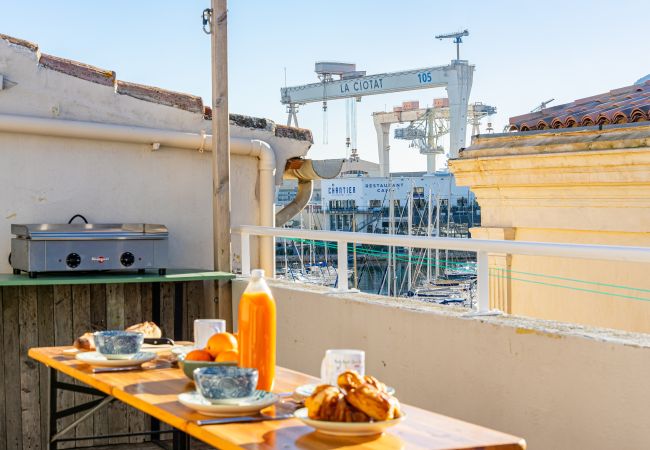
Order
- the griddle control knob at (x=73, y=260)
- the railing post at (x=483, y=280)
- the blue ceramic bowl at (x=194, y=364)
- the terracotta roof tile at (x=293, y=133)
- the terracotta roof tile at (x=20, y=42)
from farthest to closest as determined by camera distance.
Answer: the terracotta roof tile at (x=293, y=133) → the terracotta roof tile at (x=20, y=42) → the griddle control knob at (x=73, y=260) → the railing post at (x=483, y=280) → the blue ceramic bowl at (x=194, y=364)

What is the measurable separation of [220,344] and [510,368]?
1378 mm

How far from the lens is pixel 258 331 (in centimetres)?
309

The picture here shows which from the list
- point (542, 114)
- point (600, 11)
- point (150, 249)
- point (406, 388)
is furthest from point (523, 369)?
point (600, 11)

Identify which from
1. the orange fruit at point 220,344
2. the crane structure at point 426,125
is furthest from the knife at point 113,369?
the crane structure at point 426,125

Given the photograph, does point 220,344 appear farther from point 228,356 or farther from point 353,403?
point 353,403

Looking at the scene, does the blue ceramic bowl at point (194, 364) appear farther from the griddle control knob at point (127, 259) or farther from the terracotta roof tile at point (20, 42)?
the terracotta roof tile at point (20, 42)

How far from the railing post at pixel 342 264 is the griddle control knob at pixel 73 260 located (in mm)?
1518

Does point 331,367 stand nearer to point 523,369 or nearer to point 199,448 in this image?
point 523,369

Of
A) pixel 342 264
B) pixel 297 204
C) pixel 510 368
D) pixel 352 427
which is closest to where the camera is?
pixel 352 427

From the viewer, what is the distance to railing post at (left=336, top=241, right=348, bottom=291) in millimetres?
5305

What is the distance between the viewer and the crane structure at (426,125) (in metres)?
52.5

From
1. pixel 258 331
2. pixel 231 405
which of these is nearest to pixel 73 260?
pixel 258 331

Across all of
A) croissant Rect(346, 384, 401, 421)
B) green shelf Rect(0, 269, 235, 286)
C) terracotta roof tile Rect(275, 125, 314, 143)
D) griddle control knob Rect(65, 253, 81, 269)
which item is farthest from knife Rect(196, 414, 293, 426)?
terracotta roof tile Rect(275, 125, 314, 143)

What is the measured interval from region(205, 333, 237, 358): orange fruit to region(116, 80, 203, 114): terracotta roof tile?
349 cm
